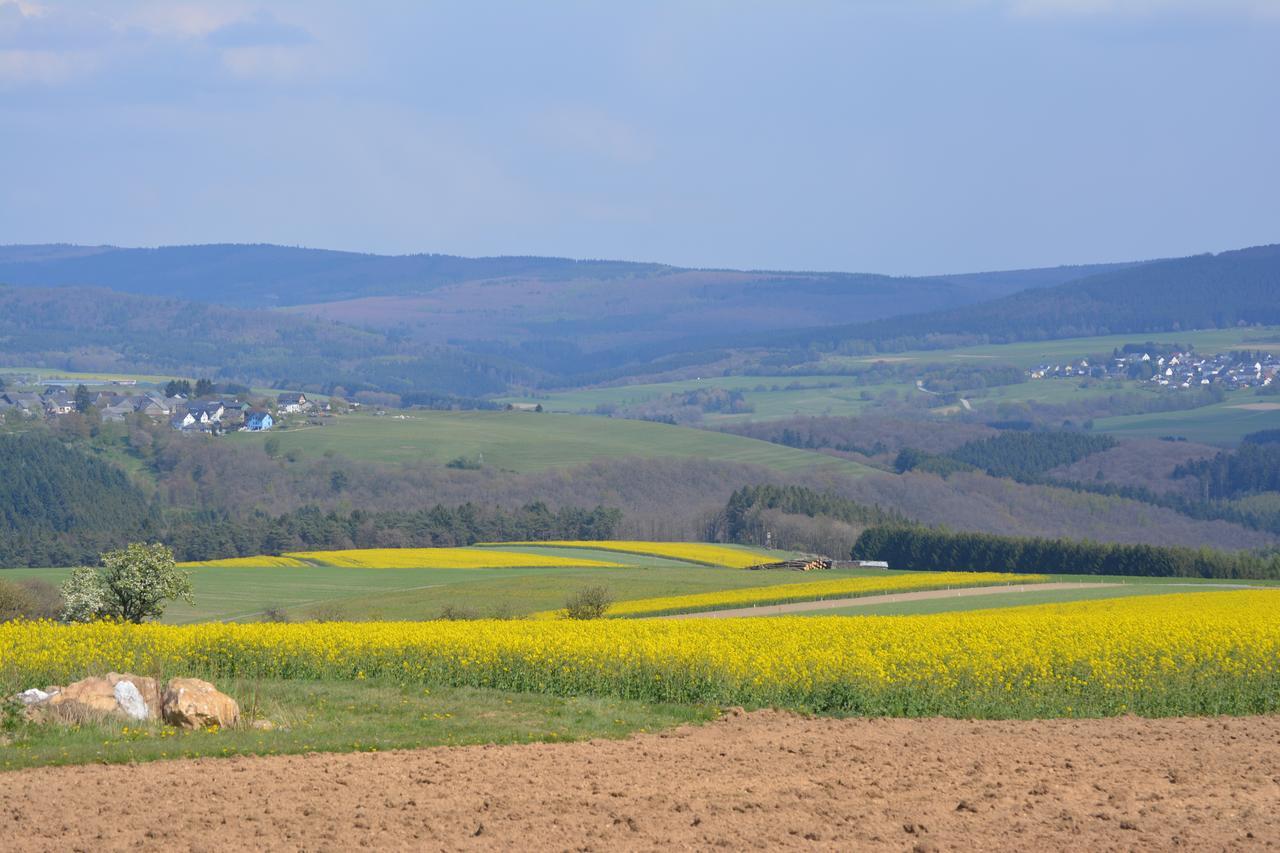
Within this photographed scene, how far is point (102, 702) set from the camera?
902 inches

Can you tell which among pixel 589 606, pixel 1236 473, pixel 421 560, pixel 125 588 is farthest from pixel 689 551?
pixel 1236 473

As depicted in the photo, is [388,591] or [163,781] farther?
[388,591]

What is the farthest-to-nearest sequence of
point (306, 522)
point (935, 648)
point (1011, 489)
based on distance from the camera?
1. point (1011, 489)
2. point (306, 522)
3. point (935, 648)

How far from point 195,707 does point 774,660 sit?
31.3 feet

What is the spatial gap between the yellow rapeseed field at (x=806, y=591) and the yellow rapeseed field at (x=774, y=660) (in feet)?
72.7

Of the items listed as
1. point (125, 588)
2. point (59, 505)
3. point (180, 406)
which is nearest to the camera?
point (125, 588)

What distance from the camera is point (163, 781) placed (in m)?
19.1

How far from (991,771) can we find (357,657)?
44.6ft

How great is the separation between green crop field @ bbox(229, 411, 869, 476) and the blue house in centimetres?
601

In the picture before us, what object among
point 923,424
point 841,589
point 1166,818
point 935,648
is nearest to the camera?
point 1166,818

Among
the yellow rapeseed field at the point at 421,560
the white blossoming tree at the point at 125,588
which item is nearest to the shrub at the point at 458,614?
the white blossoming tree at the point at 125,588

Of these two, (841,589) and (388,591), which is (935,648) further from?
Result: (388,591)

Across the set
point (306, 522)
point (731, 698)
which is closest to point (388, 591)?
point (306, 522)

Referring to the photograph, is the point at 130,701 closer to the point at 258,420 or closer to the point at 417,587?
the point at 417,587
